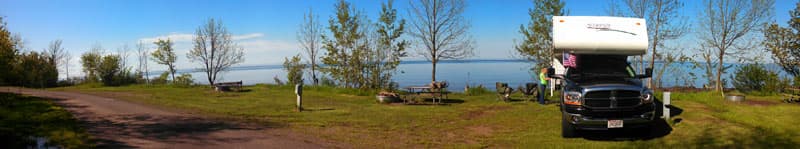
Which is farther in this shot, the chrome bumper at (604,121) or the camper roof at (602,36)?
the camper roof at (602,36)

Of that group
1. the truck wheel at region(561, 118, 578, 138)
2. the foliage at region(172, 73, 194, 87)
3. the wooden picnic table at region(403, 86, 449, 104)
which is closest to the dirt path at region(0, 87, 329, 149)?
the truck wheel at region(561, 118, 578, 138)

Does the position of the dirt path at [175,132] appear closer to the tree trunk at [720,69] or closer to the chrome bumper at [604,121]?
the chrome bumper at [604,121]

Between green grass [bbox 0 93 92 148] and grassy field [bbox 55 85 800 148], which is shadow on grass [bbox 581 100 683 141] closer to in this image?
grassy field [bbox 55 85 800 148]

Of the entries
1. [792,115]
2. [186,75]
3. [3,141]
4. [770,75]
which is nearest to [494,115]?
[792,115]

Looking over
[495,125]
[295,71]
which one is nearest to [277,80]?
[295,71]

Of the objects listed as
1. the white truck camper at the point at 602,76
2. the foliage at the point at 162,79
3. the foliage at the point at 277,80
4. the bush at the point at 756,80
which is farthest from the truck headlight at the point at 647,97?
the foliage at the point at 162,79

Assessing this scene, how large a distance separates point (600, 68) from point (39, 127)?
10768mm

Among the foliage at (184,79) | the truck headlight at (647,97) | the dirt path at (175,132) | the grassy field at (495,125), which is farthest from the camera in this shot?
the foliage at (184,79)

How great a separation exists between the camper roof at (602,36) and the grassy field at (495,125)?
5.31 feet

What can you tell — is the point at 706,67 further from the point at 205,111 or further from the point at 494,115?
the point at 205,111

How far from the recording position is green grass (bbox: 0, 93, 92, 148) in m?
7.64

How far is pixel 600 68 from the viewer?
9906 mm

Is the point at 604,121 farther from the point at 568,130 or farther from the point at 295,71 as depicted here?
the point at 295,71

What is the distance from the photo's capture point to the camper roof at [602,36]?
9602 mm
